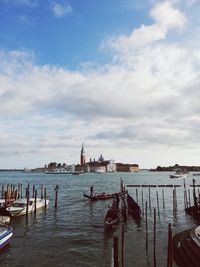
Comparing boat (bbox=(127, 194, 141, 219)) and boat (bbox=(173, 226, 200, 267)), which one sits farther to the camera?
boat (bbox=(127, 194, 141, 219))

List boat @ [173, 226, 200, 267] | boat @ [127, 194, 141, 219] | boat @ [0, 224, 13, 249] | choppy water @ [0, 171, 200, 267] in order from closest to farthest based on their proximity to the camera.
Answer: boat @ [173, 226, 200, 267] → choppy water @ [0, 171, 200, 267] → boat @ [0, 224, 13, 249] → boat @ [127, 194, 141, 219]

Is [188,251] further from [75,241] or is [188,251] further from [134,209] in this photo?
[134,209]

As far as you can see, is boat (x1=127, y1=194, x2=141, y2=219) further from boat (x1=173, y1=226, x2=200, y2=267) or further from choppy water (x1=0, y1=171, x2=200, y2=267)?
boat (x1=173, y1=226, x2=200, y2=267)

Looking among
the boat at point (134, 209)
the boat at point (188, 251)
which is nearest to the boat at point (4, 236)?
the boat at point (188, 251)

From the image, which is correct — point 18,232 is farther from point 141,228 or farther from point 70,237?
point 141,228

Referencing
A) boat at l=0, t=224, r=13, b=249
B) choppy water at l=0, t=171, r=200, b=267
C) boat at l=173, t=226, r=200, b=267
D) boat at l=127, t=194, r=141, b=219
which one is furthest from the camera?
boat at l=127, t=194, r=141, b=219

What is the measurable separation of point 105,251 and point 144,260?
373 centimetres

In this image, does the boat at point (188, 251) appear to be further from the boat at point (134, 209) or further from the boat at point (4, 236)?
the boat at point (134, 209)

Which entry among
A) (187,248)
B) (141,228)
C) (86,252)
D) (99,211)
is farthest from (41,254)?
(99,211)

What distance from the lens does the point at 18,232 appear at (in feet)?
98.0

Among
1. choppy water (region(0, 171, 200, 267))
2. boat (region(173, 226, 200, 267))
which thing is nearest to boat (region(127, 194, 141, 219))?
choppy water (region(0, 171, 200, 267))

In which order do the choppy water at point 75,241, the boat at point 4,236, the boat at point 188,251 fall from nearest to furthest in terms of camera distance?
1. the boat at point 188,251
2. the choppy water at point 75,241
3. the boat at point 4,236

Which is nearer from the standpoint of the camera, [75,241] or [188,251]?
[188,251]

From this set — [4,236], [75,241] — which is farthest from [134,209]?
[4,236]
